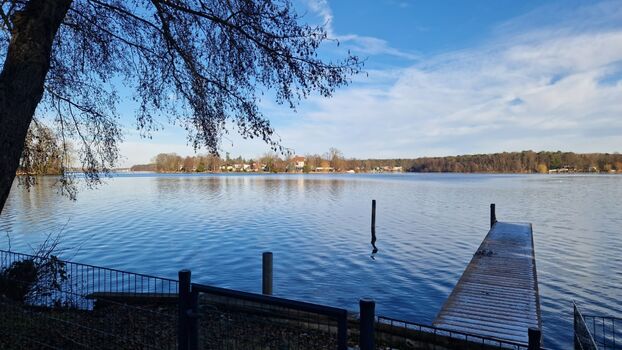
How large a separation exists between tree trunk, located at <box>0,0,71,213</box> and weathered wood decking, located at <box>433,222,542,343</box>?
9164 mm

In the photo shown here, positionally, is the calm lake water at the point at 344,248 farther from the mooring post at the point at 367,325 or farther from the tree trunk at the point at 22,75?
the tree trunk at the point at 22,75

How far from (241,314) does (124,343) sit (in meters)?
3.30

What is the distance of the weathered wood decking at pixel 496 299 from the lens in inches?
379

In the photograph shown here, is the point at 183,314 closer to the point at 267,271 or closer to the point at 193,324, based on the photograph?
the point at 193,324

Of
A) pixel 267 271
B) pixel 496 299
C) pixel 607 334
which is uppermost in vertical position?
pixel 267 271

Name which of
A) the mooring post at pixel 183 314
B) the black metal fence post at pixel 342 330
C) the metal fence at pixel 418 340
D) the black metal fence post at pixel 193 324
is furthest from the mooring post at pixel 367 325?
the metal fence at pixel 418 340

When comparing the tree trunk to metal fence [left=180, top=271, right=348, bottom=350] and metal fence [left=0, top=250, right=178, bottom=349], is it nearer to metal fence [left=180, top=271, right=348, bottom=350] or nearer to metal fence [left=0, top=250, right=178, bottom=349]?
metal fence [left=0, top=250, right=178, bottom=349]

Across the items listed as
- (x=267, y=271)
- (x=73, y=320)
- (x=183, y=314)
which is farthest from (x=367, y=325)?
(x=267, y=271)

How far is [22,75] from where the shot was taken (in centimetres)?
498

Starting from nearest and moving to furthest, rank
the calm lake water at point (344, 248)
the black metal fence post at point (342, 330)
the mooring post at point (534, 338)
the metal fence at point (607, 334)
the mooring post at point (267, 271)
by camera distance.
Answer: the black metal fence post at point (342, 330) < the mooring post at point (534, 338) < the metal fence at point (607, 334) < the mooring post at point (267, 271) < the calm lake water at point (344, 248)

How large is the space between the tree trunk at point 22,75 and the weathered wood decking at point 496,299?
30.1 feet

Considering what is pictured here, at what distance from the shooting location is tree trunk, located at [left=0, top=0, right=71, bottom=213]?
4.87 metres

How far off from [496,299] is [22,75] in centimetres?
1239

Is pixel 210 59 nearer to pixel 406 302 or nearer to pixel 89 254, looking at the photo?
pixel 406 302
